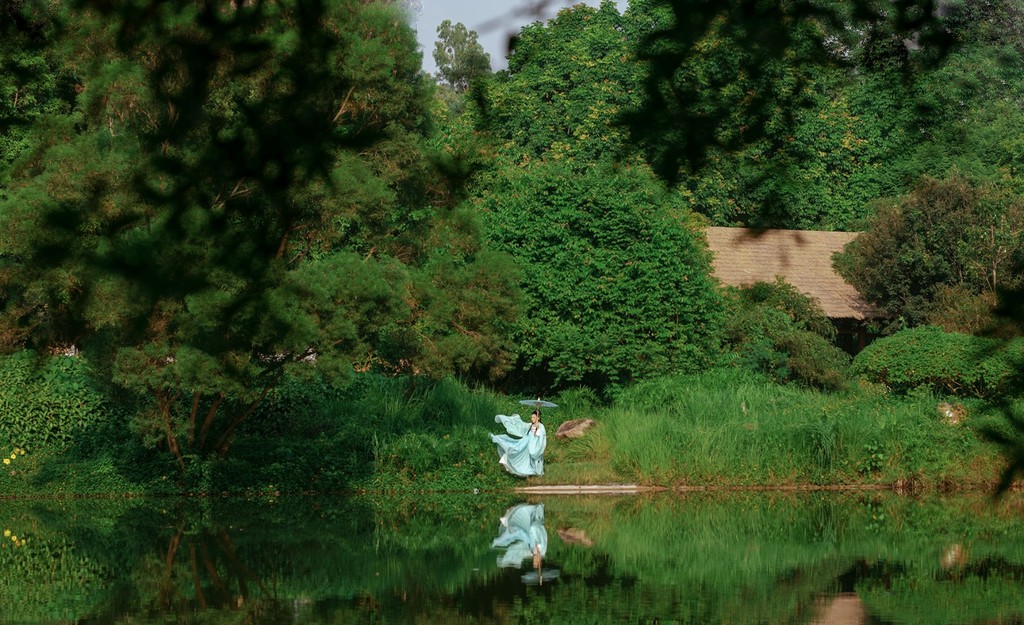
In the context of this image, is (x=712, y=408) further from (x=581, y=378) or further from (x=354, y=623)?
(x=354, y=623)

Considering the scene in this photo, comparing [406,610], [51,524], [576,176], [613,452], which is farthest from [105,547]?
[576,176]

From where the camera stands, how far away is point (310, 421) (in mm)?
23891

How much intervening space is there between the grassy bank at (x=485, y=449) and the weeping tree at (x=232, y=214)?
0.83 meters

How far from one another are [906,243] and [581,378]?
29.4ft

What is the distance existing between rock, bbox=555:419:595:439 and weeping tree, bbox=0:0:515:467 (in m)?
1.61

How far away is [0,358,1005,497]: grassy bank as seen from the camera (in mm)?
21766

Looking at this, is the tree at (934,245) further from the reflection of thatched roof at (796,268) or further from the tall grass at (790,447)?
the tall grass at (790,447)

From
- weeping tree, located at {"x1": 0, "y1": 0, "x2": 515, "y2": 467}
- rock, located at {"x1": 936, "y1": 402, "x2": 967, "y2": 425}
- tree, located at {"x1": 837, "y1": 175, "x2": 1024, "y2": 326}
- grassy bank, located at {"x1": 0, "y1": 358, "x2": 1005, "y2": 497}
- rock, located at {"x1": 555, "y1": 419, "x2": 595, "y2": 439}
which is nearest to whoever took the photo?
weeping tree, located at {"x1": 0, "y1": 0, "x2": 515, "y2": 467}

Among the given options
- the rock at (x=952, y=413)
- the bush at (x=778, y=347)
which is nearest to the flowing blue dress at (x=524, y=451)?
the bush at (x=778, y=347)

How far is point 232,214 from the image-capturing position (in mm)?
7551

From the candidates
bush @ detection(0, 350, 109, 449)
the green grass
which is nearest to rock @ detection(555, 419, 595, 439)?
the green grass

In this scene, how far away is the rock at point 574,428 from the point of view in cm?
2509

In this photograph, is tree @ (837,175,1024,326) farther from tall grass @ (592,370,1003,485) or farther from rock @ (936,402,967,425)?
tall grass @ (592,370,1003,485)

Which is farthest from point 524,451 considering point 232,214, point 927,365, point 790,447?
point 232,214
